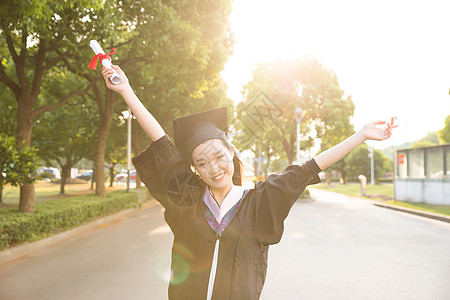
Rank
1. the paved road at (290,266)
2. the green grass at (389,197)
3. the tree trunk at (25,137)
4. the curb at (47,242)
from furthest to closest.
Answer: the green grass at (389,197)
the tree trunk at (25,137)
the curb at (47,242)
the paved road at (290,266)

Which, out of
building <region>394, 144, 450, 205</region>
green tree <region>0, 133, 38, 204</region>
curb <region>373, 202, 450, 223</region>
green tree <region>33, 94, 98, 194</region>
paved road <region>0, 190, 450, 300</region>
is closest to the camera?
paved road <region>0, 190, 450, 300</region>

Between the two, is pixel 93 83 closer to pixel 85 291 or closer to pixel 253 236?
pixel 85 291

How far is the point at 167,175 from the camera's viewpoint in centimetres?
226

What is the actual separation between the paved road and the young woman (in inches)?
122

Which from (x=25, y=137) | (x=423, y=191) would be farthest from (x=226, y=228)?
(x=423, y=191)

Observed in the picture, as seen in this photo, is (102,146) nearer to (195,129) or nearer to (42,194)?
(42,194)

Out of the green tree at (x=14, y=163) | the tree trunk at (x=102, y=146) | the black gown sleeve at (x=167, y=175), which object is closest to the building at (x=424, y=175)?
the tree trunk at (x=102, y=146)

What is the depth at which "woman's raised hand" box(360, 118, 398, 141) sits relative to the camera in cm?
218

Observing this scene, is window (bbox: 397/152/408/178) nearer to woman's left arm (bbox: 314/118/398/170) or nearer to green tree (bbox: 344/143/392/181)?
woman's left arm (bbox: 314/118/398/170)

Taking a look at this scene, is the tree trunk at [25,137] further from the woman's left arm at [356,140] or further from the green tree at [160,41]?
the woman's left arm at [356,140]

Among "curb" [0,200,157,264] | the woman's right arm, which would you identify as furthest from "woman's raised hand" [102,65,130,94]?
"curb" [0,200,157,264]

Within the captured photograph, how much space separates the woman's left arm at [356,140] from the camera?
219cm

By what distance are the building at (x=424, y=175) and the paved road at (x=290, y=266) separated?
8.00m

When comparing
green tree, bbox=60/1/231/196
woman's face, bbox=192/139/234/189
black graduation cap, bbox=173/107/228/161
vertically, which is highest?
green tree, bbox=60/1/231/196
